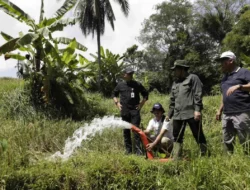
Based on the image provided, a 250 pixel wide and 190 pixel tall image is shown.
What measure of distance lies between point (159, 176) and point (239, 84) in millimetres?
1605

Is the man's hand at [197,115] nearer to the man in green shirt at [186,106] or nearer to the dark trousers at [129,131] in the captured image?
the man in green shirt at [186,106]

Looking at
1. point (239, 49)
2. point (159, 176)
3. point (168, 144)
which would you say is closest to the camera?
point (159, 176)

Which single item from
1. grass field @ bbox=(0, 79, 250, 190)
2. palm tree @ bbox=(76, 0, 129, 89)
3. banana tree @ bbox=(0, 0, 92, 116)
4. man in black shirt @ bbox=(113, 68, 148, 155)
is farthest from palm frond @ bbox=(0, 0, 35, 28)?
palm tree @ bbox=(76, 0, 129, 89)

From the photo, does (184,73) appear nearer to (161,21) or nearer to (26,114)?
(26,114)

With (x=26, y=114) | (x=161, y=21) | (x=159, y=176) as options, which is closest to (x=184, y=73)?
(x=159, y=176)

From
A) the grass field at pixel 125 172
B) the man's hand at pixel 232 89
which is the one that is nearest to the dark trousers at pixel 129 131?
the grass field at pixel 125 172

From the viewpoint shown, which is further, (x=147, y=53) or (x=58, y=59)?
(x=147, y=53)

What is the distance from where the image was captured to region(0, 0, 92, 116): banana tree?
9.02 meters

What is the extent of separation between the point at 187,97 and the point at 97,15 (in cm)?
1843

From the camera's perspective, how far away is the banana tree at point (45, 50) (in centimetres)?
902

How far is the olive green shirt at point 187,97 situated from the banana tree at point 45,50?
485 cm

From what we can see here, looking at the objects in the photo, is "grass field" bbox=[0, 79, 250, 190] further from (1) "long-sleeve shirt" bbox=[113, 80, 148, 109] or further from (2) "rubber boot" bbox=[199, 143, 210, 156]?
(1) "long-sleeve shirt" bbox=[113, 80, 148, 109]

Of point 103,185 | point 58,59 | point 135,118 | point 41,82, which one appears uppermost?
point 58,59

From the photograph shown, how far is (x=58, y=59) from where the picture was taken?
9570 millimetres
